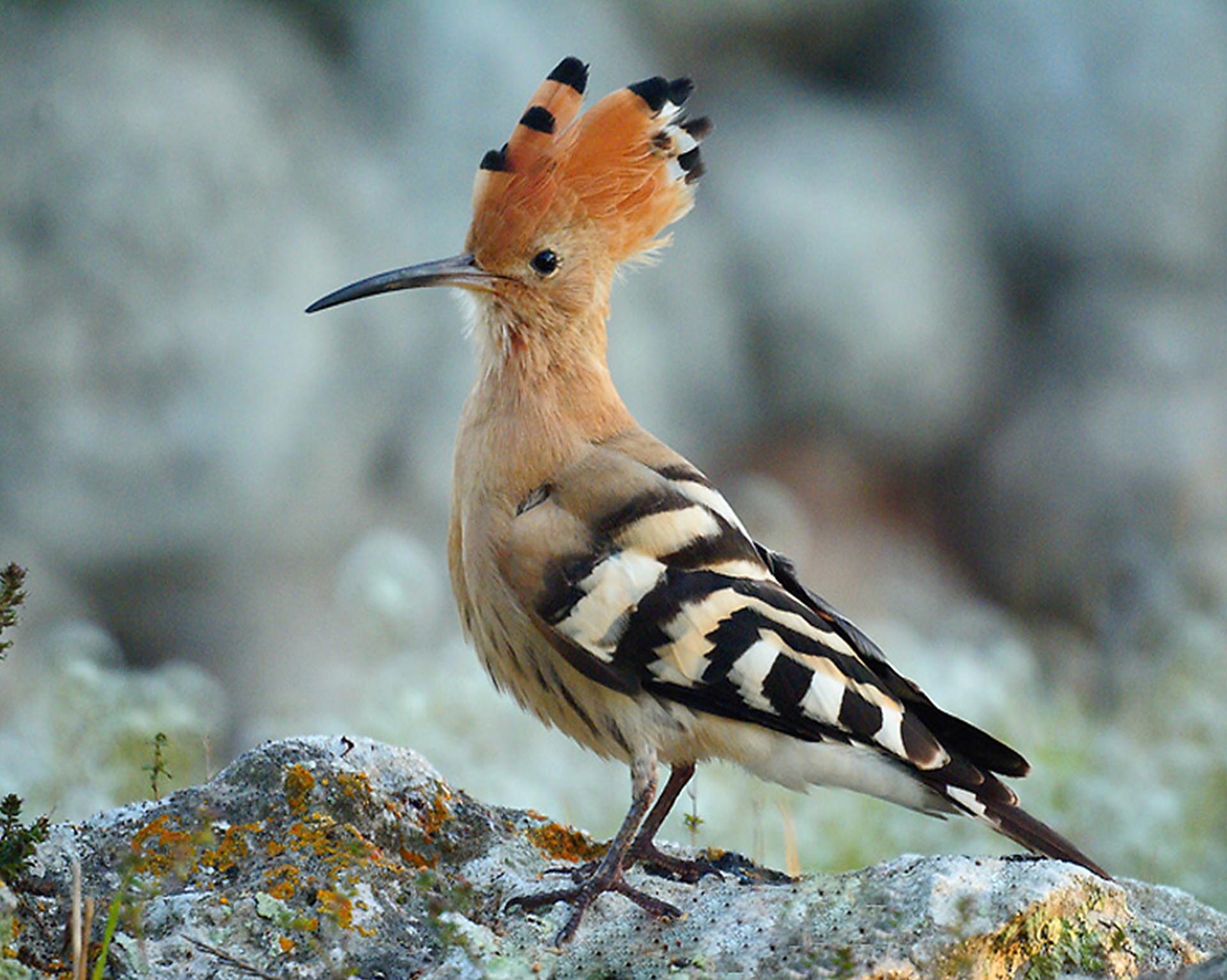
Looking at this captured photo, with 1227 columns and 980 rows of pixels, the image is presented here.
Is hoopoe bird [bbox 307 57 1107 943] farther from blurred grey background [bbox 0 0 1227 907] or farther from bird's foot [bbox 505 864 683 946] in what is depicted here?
blurred grey background [bbox 0 0 1227 907]

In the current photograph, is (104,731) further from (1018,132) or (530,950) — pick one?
(1018,132)

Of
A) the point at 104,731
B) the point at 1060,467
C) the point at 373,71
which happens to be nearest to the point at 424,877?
the point at 104,731

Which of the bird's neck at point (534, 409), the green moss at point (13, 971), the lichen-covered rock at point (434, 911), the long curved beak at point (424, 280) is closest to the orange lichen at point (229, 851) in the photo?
the lichen-covered rock at point (434, 911)

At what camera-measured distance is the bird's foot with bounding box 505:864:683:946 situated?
2168 millimetres

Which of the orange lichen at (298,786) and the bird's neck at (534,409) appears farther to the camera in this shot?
the bird's neck at (534,409)

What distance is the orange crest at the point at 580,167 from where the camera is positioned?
2.81 m

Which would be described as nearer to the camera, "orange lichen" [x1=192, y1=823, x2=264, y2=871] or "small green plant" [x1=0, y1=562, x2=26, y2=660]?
"small green plant" [x1=0, y1=562, x2=26, y2=660]

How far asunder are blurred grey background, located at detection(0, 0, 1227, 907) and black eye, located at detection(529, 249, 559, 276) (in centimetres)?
117

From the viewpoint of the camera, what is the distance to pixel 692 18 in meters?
6.52

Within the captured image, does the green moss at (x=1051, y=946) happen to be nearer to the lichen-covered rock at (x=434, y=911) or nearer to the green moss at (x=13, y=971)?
the lichen-covered rock at (x=434, y=911)

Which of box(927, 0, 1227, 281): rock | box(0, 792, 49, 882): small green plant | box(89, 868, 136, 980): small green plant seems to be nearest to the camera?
box(89, 868, 136, 980): small green plant

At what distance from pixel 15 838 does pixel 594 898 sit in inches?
30.5

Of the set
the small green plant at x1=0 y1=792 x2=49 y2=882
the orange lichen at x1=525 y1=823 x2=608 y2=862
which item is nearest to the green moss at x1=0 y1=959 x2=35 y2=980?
the small green plant at x1=0 y1=792 x2=49 y2=882

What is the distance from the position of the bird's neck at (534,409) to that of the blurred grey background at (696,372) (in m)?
0.94
